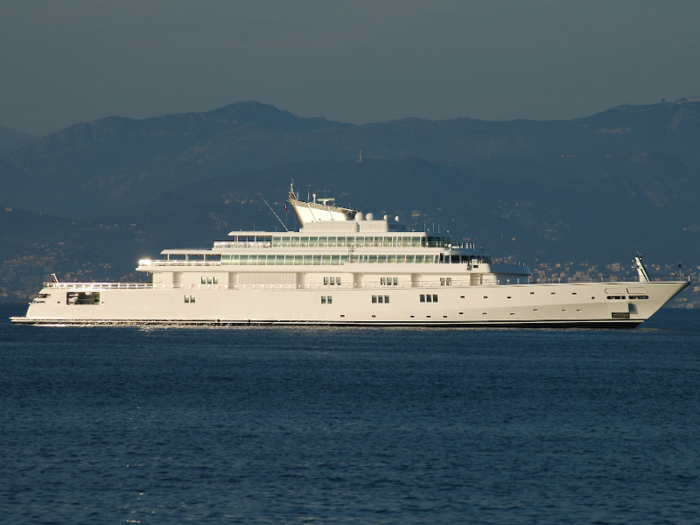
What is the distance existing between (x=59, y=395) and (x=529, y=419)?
52.9 ft

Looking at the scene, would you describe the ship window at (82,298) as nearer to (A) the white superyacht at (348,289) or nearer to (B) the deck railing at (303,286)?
(A) the white superyacht at (348,289)

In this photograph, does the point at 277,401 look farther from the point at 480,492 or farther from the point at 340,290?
the point at 340,290

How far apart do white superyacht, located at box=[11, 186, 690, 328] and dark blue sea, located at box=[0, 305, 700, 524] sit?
10.4 m

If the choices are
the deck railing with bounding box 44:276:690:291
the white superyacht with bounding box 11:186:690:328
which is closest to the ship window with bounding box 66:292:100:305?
the white superyacht with bounding box 11:186:690:328

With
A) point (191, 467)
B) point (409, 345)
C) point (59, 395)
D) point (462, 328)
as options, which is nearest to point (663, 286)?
point (462, 328)

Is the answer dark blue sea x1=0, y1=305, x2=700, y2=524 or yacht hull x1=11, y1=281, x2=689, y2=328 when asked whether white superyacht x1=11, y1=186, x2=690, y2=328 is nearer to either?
yacht hull x1=11, y1=281, x2=689, y2=328

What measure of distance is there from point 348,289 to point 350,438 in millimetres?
36062

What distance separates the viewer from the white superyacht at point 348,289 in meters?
58.1

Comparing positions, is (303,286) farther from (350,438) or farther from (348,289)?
(350,438)

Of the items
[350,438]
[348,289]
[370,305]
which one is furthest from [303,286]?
[350,438]

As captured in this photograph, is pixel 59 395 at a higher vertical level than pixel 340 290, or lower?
lower

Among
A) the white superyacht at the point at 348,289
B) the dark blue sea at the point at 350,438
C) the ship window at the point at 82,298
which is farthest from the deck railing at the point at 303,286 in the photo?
the dark blue sea at the point at 350,438

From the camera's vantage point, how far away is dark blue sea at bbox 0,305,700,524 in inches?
786

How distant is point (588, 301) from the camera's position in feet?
189
